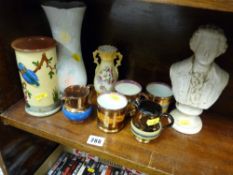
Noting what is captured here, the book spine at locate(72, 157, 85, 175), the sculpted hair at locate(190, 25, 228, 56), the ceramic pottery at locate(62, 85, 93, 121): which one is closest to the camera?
the sculpted hair at locate(190, 25, 228, 56)

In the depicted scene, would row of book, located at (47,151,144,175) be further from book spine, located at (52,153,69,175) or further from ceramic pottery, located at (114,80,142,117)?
ceramic pottery, located at (114,80,142,117)

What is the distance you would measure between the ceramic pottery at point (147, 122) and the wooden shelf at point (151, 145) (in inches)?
1.3

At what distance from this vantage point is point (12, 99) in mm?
676

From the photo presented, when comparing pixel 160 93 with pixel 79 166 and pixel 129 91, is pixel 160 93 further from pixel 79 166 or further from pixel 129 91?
pixel 79 166

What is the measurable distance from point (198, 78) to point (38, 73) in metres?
0.44

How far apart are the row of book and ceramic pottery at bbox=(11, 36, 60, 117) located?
0.39 meters

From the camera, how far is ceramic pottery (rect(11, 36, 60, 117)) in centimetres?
56

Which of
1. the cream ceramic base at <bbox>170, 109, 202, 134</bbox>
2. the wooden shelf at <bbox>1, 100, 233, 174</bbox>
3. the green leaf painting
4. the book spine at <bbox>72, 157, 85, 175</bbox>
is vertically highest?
the green leaf painting

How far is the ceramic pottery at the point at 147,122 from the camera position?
21.8 inches

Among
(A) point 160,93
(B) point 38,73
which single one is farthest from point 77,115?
(A) point 160,93

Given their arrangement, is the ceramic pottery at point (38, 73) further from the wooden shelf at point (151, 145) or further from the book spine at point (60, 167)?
the book spine at point (60, 167)

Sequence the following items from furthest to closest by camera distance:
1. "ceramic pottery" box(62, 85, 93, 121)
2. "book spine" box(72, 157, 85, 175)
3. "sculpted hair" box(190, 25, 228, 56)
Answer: "book spine" box(72, 157, 85, 175) → "ceramic pottery" box(62, 85, 93, 121) → "sculpted hair" box(190, 25, 228, 56)

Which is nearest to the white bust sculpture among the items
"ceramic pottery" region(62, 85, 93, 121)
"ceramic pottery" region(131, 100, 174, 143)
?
"ceramic pottery" region(131, 100, 174, 143)

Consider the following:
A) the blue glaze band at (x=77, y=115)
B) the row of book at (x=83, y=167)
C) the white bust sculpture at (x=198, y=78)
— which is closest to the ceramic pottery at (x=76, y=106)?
the blue glaze band at (x=77, y=115)
